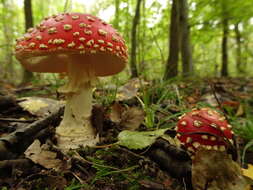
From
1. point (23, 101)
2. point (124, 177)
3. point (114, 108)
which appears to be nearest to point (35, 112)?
point (23, 101)

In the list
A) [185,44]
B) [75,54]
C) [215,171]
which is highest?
[185,44]

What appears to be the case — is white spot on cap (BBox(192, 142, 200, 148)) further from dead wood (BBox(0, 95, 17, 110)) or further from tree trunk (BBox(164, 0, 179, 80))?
tree trunk (BBox(164, 0, 179, 80))

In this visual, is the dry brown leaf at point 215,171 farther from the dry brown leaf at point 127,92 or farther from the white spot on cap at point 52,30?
the dry brown leaf at point 127,92

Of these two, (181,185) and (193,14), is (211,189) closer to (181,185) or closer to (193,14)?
(181,185)

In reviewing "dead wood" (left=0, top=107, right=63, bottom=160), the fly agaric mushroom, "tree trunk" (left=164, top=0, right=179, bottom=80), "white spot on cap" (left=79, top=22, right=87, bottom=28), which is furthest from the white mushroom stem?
"tree trunk" (left=164, top=0, right=179, bottom=80)

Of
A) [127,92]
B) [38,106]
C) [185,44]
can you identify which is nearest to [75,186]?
[38,106]

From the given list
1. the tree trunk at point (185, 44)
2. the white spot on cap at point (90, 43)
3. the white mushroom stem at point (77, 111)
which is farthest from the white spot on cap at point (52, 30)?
the tree trunk at point (185, 44)

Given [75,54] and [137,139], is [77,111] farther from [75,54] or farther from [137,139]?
[137,139]
